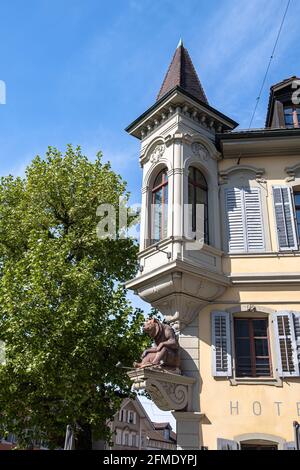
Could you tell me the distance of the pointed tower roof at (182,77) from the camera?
15.3 metres

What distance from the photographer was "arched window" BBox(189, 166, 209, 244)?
43.6 ft

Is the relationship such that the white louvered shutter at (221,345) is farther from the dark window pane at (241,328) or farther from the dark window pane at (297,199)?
the dark window pane at (297,199)

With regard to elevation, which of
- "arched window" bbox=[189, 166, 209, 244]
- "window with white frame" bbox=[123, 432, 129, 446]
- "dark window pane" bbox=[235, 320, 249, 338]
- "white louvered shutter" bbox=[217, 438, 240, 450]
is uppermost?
"arched window" bbox=[189, 166, 209, 244]

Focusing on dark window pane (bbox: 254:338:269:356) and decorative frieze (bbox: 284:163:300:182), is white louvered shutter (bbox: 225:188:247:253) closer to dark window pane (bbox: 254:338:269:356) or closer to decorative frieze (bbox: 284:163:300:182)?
decorative frieze (bbox: 284:163:300:182)

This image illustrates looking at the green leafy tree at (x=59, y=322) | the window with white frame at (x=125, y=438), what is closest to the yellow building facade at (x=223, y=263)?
the green leafy tree at (x=59, y=322)

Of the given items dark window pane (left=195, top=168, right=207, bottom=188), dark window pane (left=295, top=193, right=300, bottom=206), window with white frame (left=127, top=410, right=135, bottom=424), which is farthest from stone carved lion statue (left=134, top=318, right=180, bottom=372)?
window with white frame (left=127, top=410, right=135, bottom=424)

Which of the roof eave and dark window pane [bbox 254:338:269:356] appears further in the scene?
the roof eave

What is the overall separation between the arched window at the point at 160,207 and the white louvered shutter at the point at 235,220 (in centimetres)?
181

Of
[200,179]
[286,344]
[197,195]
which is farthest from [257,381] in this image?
[200,179]

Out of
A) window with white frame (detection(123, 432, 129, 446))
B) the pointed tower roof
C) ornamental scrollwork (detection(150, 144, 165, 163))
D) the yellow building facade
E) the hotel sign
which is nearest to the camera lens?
the hotel sign

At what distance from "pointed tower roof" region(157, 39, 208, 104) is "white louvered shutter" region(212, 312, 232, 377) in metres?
6.99

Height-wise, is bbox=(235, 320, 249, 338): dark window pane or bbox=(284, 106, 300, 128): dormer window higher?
bbox=(284, 106, 300, 128): dormer window

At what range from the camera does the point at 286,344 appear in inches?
454

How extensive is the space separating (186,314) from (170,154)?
467 cm
